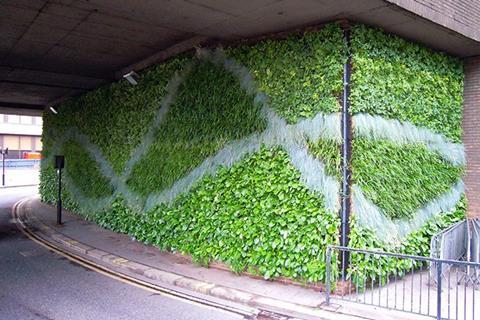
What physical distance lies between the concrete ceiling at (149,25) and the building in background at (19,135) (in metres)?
52.7

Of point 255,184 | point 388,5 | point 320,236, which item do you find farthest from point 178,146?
point 388,5

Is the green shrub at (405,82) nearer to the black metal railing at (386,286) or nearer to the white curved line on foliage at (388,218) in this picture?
the white curved line on foliage at (388,218)

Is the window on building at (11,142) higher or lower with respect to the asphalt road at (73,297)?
higher

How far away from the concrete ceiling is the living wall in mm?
377

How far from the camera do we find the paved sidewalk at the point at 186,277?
609cm

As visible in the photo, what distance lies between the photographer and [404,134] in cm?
787

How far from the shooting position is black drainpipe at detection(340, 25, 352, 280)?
6.82 meters

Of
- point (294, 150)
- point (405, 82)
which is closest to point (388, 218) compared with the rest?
point (294, 150)

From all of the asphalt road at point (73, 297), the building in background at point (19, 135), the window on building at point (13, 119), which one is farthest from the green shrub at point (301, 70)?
the window on building at point (13, 119)

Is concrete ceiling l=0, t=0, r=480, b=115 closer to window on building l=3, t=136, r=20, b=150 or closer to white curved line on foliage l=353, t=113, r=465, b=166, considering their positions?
white curved line on foliage l=353, t=113, r=465, b=166

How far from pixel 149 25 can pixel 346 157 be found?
455 centimetres

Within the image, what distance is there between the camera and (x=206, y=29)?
7.95 meters

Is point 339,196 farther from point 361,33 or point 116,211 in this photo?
point 116,211

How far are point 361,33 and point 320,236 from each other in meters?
3.45
